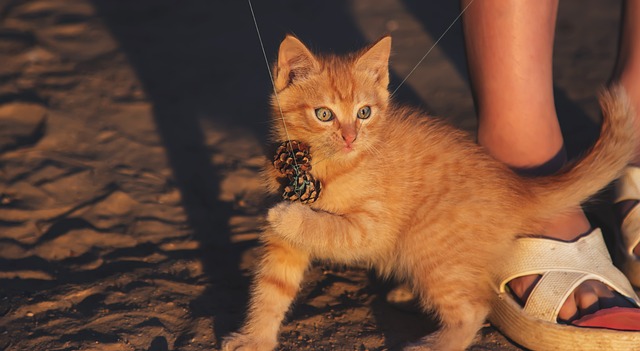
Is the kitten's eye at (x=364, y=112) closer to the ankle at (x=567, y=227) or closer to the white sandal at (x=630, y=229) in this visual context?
the ankle at (x=567, y=227)

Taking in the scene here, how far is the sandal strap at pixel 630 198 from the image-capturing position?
2.38 metres

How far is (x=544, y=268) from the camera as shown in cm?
219

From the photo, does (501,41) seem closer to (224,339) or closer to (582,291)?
(582,291)

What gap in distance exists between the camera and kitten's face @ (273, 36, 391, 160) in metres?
2.13

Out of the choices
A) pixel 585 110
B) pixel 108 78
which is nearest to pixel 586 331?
pixel 585 110

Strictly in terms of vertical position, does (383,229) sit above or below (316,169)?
below

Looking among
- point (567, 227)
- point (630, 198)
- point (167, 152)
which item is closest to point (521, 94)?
point (567, 227)

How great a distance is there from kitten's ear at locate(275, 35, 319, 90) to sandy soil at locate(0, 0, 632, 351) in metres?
0.70

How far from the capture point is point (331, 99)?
215 centimetres

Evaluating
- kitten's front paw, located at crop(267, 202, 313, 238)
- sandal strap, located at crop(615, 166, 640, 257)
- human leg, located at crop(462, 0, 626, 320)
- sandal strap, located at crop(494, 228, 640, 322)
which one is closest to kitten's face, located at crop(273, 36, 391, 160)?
kitten's front paw, located at crop(267, 202, 313, 238)

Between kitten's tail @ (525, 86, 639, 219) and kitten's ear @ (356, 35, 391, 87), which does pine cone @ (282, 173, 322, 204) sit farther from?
kitten's tail @ (525, 86, 639, 219)

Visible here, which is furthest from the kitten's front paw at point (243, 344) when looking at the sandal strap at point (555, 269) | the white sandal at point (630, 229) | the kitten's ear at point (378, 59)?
the white sandal at point (630, 229)

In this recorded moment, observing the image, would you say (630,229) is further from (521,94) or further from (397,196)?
(397,196)

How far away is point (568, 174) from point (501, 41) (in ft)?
1.49
